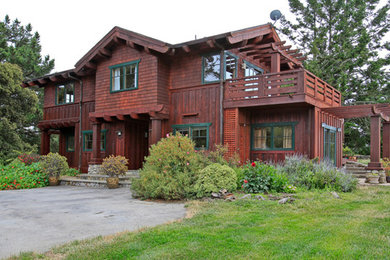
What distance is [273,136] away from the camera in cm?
1373

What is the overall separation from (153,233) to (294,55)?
13.2 metres

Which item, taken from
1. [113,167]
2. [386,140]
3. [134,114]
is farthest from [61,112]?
[386,140]

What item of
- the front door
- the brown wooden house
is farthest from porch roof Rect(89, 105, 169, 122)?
the front door

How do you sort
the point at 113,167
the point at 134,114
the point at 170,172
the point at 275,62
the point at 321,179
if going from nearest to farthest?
1. the point at 170,172
2. the point at 321,179
3. the point at 113,167
4. the point at 275,62
5. the point at 134,114

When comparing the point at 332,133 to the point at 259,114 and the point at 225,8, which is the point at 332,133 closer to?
the point at 259,114

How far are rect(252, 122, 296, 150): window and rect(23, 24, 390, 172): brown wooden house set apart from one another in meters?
0.04

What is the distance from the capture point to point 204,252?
14.1ft

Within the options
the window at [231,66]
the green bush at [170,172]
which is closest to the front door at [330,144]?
the window at [231,66]

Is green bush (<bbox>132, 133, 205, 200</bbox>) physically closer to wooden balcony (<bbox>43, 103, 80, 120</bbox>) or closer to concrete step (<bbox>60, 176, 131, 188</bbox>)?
concrete step (<bbox>60, 176, 131, 188</bbox>)

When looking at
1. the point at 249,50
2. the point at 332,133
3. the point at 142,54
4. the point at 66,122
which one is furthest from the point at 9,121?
the point at 332,133

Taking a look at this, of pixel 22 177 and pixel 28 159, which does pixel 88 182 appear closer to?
pixel 22 177

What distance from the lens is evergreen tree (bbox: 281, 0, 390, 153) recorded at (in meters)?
26.0

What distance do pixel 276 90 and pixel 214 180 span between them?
4.90 meters

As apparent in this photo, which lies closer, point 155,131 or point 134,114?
point 155,131
